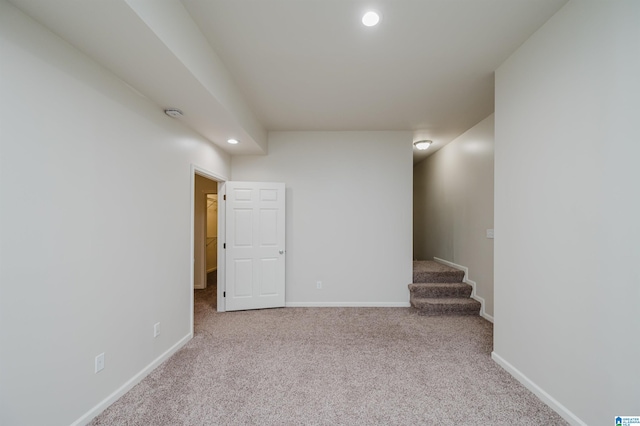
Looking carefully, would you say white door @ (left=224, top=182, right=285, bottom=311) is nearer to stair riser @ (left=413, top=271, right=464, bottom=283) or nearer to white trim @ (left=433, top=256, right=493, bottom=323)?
stair riser @ (left=413, top=271, right=464, bottom=283)

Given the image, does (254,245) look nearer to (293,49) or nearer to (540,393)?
(293,49)

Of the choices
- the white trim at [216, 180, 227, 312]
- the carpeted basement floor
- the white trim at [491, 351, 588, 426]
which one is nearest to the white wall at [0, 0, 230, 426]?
the carpeted basement floor

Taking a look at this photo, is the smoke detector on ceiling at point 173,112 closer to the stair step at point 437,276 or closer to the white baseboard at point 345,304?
the white baseboard at point 345,304

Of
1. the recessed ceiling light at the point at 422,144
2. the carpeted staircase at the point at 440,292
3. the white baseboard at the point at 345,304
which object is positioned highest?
the recessed ceiling light at the point at 422,144

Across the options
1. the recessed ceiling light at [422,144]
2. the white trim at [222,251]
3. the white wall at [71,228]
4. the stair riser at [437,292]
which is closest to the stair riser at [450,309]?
the stair riser at [437,292]

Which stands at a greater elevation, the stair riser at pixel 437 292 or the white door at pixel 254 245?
the white door at pixel 254 245

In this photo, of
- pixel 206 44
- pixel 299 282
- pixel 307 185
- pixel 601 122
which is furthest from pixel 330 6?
pixel 299 282

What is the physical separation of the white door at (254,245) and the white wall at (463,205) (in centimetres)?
287

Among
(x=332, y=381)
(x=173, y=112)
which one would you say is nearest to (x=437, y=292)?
(x=332, y=381)

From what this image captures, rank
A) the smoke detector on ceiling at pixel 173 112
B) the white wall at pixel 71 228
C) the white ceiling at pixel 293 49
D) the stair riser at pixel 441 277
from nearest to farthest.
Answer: the white wall at pixel 71 228, the white ceiling at pixel 293 49, the smoke detector on ceiling at pixel 173 112, the stair riser at pixel 441 277

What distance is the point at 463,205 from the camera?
4.06 m

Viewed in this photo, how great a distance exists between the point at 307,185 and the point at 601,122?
313 cm

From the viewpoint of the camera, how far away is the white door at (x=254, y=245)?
3.74m

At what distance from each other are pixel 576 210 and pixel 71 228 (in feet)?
10.3
